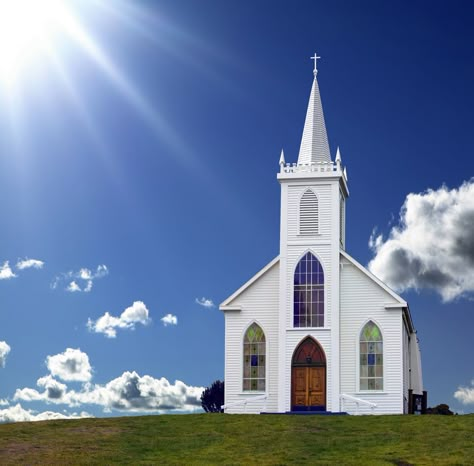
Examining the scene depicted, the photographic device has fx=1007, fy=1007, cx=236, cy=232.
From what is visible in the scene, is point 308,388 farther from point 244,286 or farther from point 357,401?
point 244,286

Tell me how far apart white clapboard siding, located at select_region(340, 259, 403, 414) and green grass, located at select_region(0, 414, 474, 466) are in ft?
19.5

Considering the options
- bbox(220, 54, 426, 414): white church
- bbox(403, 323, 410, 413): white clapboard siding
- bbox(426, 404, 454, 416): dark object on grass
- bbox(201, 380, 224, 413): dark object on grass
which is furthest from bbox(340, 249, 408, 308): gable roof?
bbox(201, 380, 224, 413): dark object on grass

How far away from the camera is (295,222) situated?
49312 millimetres

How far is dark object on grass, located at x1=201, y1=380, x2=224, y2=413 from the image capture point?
72.6 metres

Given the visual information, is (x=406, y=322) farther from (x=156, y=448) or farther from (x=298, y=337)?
(x=156, y=448)

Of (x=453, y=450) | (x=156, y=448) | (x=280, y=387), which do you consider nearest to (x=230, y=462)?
(x=156, y=448)

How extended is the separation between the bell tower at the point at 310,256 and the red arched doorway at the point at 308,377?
0.84 ft

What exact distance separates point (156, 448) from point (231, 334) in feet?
47.5

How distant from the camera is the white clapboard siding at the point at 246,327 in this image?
158ft

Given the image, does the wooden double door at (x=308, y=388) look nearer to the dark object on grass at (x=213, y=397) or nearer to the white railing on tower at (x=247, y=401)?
the white railing on tower at (x=247, y=401)

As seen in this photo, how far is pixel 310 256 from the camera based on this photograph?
4888cm

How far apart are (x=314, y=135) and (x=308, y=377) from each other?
12.2 m

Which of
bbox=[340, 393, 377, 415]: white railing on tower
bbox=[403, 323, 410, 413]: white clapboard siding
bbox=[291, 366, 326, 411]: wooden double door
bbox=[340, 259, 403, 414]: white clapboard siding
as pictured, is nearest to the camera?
bbox=[340, 393, 377, 415]: white railing on tower

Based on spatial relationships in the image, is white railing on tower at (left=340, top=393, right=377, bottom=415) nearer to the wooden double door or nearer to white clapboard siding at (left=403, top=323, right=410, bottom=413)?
the wooden double door
